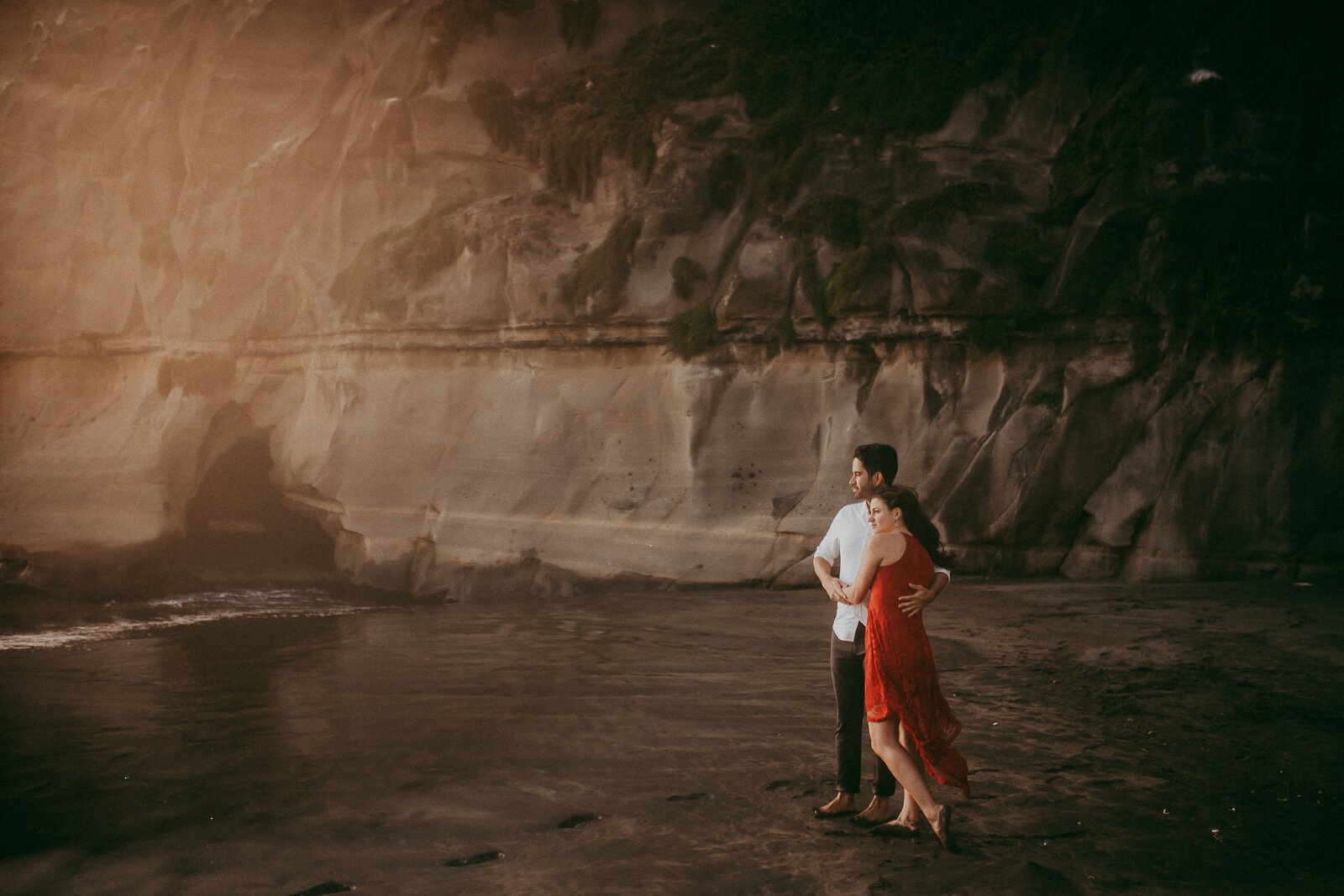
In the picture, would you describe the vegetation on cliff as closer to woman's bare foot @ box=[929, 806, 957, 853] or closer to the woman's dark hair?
the woman's dark hair

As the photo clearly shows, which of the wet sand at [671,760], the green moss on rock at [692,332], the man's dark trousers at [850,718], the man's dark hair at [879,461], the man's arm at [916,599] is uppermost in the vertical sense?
the green moss on rock at [692,332]

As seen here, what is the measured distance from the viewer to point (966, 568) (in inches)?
496

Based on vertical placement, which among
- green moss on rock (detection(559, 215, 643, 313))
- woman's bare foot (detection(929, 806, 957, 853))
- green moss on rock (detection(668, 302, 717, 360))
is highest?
green moss on rock (detection(559, 215, 643, 313))

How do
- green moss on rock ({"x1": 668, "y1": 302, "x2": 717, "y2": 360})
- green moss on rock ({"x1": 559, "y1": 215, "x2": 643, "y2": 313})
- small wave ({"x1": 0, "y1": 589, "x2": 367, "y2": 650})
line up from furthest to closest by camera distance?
1. green moss on rock ({"x1": 559, "y1": 215, "x2": 643, "y2": 313})
2. green moss on rock ({"x1": 668, "y1": 302, "x2": 717, "y2": 360})
3. small wave ({"x1": 0, "y1": 589, "x2": 367, "y2": 650})

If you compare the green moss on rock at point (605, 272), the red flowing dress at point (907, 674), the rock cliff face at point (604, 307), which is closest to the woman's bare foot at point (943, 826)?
the red flowing dress at point (907, 674)

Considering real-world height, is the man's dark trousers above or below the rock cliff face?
below

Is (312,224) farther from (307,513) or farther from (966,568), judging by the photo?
(966,568)

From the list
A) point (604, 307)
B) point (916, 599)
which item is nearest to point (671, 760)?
point (916, 599)

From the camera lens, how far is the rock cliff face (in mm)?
12055

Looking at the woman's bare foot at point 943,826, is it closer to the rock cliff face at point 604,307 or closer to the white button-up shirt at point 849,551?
the white button-up shirt at point 849,551

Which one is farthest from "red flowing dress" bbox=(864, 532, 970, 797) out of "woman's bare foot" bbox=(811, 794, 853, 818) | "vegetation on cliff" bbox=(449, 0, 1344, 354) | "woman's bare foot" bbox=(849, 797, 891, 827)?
"vegetation on cliff" bbox=(449, 0, 1344, 354)

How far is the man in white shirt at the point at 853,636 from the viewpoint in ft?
14.6

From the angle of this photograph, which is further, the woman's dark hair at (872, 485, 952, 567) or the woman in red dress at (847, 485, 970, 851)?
the woman's dark hair at (872, 485, 952, 567)

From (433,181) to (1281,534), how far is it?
1405 centimetres
